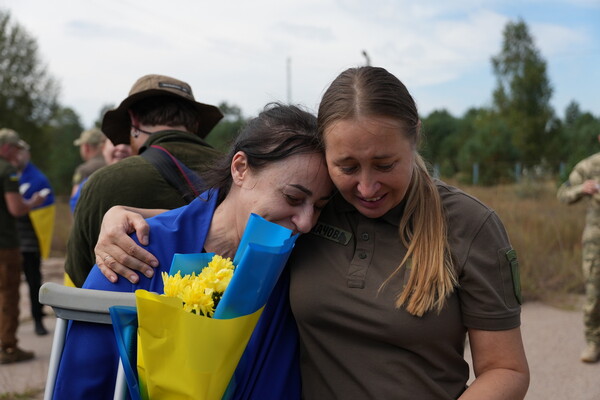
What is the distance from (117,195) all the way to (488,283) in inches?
62.0

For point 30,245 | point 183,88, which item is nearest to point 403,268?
point 183,88

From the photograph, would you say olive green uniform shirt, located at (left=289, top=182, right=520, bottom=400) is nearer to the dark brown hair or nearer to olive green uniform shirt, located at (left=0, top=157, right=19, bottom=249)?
the dark brown hair

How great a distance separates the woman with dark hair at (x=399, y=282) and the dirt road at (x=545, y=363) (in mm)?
3533

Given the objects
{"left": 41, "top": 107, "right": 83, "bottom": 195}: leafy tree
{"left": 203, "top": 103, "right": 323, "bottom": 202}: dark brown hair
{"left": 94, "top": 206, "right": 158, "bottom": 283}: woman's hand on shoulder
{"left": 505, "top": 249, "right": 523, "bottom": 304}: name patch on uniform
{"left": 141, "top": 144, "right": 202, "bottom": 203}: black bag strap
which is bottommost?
{"left": 41, "top": 107, "right": 83, "bottom": 195}: leafy tree

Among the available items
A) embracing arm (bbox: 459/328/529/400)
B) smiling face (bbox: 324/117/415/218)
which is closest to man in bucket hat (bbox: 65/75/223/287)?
smiling face (bbox: 324/117/415/218)

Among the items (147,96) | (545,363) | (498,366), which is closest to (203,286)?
(498,366)

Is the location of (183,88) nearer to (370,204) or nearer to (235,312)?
(370,204)

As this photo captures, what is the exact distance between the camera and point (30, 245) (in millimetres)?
7488

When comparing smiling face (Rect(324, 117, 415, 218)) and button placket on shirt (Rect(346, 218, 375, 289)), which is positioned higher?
smiling face (Rect(324, 117, 415, 218))

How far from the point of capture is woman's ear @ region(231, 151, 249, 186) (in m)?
2.27

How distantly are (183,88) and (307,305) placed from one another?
1.52 metres

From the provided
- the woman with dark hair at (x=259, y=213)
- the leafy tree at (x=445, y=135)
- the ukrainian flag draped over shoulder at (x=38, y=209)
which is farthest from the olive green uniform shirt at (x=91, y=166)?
the leafy tree at (x=445, y=135)

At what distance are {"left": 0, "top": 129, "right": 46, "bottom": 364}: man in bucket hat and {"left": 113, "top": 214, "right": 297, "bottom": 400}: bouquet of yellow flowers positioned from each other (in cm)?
557

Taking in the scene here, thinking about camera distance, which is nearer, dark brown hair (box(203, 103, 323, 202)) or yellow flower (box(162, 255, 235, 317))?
yellow flower (box(162, 255, 235, 317))
